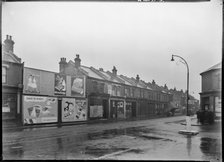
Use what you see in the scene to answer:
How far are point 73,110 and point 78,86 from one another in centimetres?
246

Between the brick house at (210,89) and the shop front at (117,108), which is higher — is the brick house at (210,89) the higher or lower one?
the higher one

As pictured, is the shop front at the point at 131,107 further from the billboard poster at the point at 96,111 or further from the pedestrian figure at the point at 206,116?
the pedestrian figure at the point at 206,116

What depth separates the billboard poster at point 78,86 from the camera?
42.6 ft

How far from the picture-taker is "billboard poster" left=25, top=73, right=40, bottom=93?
13984 mm

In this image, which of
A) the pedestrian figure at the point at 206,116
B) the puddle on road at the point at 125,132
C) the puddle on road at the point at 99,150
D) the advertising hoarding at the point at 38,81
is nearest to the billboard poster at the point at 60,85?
the advertising hoarding at the point at 38,81

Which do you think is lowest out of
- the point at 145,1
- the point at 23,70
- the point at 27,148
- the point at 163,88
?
the point at 27,148

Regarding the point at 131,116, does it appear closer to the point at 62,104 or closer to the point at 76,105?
the point at 76,105

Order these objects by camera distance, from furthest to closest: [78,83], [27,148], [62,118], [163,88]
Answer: [62,118] < [78,83] < [163,88] < [27,148]

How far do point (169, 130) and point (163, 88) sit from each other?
1.99 m

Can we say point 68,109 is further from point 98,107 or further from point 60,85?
point 98,107

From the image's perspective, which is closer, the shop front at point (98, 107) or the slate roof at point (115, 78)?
the slate roof at point (115, 78)

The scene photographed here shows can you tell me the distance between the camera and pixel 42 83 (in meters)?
13.9

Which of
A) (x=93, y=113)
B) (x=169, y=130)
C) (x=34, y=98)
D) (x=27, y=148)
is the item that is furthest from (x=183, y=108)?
(x=34, y=98)

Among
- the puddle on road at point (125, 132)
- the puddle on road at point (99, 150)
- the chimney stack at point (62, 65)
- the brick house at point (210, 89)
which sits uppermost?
the chimney stack at point (62, 65)
